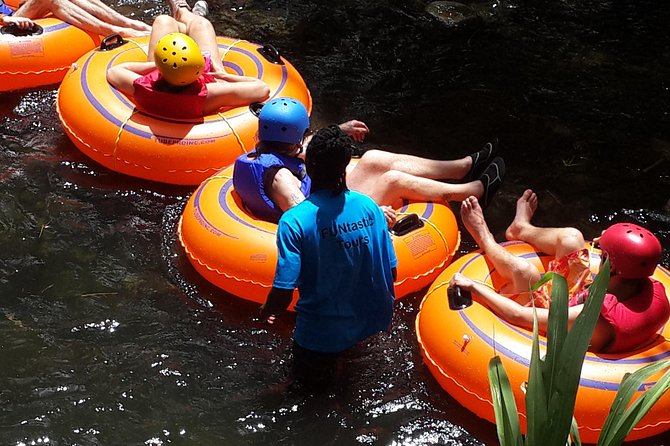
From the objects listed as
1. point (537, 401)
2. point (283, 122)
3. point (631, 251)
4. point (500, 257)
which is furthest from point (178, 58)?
point (537, 401)

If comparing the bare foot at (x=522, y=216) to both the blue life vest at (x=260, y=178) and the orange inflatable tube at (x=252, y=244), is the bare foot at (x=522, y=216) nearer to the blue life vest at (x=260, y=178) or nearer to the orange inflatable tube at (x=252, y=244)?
the orange inflatable tube at (x=252, y=244)

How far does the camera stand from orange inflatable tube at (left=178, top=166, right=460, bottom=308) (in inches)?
195

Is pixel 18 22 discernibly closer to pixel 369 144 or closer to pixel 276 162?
pixel 369 144

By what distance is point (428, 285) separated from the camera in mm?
5211

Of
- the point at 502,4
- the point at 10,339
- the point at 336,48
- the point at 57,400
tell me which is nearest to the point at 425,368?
the point at 57,400

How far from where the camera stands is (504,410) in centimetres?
265

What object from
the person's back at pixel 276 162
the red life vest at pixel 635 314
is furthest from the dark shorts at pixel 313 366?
the red life vest at pixel 635 314

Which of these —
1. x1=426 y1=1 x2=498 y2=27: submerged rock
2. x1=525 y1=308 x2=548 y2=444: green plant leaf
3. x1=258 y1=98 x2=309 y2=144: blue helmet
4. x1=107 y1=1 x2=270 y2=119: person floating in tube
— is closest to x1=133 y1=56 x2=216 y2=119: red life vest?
x1=107 y1=1 x2=270 y2=119: person floating in tube

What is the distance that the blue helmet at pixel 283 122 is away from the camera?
4922mm

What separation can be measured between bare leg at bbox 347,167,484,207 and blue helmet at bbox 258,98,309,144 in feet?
2.13

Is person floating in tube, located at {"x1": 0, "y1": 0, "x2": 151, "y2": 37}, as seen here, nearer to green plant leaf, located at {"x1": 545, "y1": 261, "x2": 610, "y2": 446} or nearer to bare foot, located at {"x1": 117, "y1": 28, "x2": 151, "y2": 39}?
bare foot, located at {"x1": 117, "y1": 28, "x2": 151, "y2": 39}

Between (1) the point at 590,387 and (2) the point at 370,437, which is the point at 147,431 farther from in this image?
(1) the point at 590,387

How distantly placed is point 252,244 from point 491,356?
165 centimetres

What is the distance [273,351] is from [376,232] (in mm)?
1283
